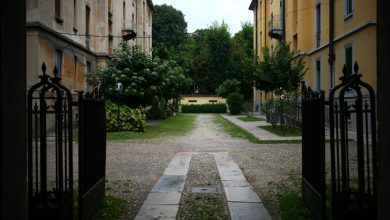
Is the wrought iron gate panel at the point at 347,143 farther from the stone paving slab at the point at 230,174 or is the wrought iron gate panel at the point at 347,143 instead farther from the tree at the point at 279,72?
the tree at the point at 279,72

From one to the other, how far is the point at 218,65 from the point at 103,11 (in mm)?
34440

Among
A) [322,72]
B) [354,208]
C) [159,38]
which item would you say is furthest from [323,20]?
[159,38]

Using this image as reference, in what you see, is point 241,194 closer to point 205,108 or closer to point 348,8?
point 348,8

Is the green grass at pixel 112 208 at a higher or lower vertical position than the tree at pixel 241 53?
lower

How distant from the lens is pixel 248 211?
6.08 meters

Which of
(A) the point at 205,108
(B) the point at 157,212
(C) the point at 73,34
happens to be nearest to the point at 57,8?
(C) the point at 73,34

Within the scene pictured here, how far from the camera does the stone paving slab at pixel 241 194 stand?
6848 mm

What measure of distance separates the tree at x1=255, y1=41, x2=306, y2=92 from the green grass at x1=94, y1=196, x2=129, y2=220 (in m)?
16.2

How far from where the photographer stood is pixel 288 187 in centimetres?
791

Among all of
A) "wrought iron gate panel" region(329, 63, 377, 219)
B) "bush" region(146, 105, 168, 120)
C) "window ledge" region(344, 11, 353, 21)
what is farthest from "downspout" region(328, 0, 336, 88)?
"wrought iron gate panel" region(329, 63, 377, 219)

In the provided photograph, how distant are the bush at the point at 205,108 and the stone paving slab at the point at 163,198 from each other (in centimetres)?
5190

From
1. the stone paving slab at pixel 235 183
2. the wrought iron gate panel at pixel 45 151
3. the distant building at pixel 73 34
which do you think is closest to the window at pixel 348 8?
the distant building at pixel 73 34

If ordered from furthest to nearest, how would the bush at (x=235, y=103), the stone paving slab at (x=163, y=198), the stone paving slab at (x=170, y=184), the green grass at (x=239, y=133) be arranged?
the bush at (x=235, y=103)
the green grass at (x=239, y=133)
the stone paving slab at (x=170, y=184)
the stone paving slab at (x=163, y=198)

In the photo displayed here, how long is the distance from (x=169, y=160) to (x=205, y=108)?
4836cm
